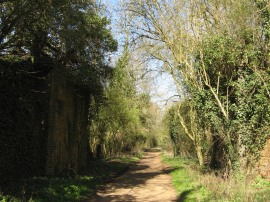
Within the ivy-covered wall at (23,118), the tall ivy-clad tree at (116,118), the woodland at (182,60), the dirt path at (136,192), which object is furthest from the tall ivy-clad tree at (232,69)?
the ivy-covered wall at (23,118)

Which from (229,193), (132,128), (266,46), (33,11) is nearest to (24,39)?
(33,11)

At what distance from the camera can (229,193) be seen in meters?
9.10

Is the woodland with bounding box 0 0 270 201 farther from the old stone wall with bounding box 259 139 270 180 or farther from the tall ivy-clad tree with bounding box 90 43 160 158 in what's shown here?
the tall ivy-clad tree with bounding box 90 43 160 158

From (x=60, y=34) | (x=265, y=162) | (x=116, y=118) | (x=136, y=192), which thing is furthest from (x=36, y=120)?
(x=116, y=118)

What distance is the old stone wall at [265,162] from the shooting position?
40.3 ft

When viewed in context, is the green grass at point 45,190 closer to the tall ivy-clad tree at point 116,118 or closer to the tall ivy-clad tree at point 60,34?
the tall ivy-clad tree at point 60,34

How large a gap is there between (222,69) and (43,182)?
906cm

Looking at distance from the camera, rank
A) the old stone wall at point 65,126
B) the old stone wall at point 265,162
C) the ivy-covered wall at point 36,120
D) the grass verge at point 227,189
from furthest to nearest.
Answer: the old stone wall at point 65,126
the old stone wall at point 265,162
the ivy-covered wall at point 36,120
the grass verge at point 227,189

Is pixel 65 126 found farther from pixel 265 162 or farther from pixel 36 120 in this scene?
pixel 265 162

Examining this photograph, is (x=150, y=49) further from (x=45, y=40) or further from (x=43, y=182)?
(x=43, y=182)

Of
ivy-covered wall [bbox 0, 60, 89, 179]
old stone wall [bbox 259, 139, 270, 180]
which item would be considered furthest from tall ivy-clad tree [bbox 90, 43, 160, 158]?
old stone wall [bbox 259, 139, 270, 180]

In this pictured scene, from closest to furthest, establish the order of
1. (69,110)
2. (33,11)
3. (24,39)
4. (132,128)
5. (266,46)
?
1. (33,11)
2. (24,39)
3. (266,46)
4. (69,110)
5. (132,128)

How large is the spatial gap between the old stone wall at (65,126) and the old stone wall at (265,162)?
27.1 feet

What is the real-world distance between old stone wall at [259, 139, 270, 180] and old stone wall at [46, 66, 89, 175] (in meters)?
8.27
